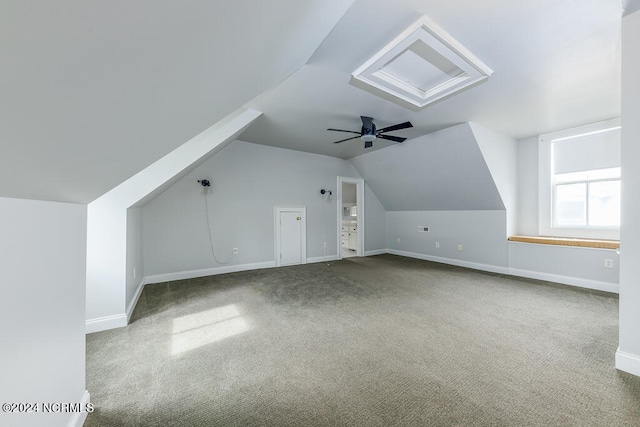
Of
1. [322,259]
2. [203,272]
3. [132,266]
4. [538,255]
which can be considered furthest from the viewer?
[322,259]

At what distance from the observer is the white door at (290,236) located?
5207 mm

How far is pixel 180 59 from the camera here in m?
0.68

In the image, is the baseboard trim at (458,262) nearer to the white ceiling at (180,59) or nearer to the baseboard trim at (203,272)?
the white ceiling at (180,59)

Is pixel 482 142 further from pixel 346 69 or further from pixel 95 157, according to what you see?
pixel 95 157

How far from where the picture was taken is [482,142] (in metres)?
4.00

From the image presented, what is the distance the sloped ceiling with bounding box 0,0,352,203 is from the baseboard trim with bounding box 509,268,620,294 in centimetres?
512

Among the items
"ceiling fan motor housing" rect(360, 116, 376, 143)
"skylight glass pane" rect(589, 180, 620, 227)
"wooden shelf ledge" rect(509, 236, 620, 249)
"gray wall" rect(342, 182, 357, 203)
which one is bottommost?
"wooden shelf ledge" rect(509, 236, 620, 249)

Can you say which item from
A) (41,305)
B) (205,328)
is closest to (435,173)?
(205,328)

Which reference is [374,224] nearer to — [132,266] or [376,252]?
[376,252]

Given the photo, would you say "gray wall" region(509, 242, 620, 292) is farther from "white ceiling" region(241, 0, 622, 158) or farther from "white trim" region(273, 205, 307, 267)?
"white trim" region(273, 205, 307, 267)

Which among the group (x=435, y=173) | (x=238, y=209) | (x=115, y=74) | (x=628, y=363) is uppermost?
(x=435, y=173)

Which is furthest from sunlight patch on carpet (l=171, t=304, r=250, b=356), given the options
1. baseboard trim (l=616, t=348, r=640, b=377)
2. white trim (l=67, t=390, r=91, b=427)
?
baseboard trim (l=616, t=348, r=640, b=377)

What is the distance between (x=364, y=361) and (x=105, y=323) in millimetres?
2570

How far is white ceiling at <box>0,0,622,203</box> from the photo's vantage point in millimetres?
473
